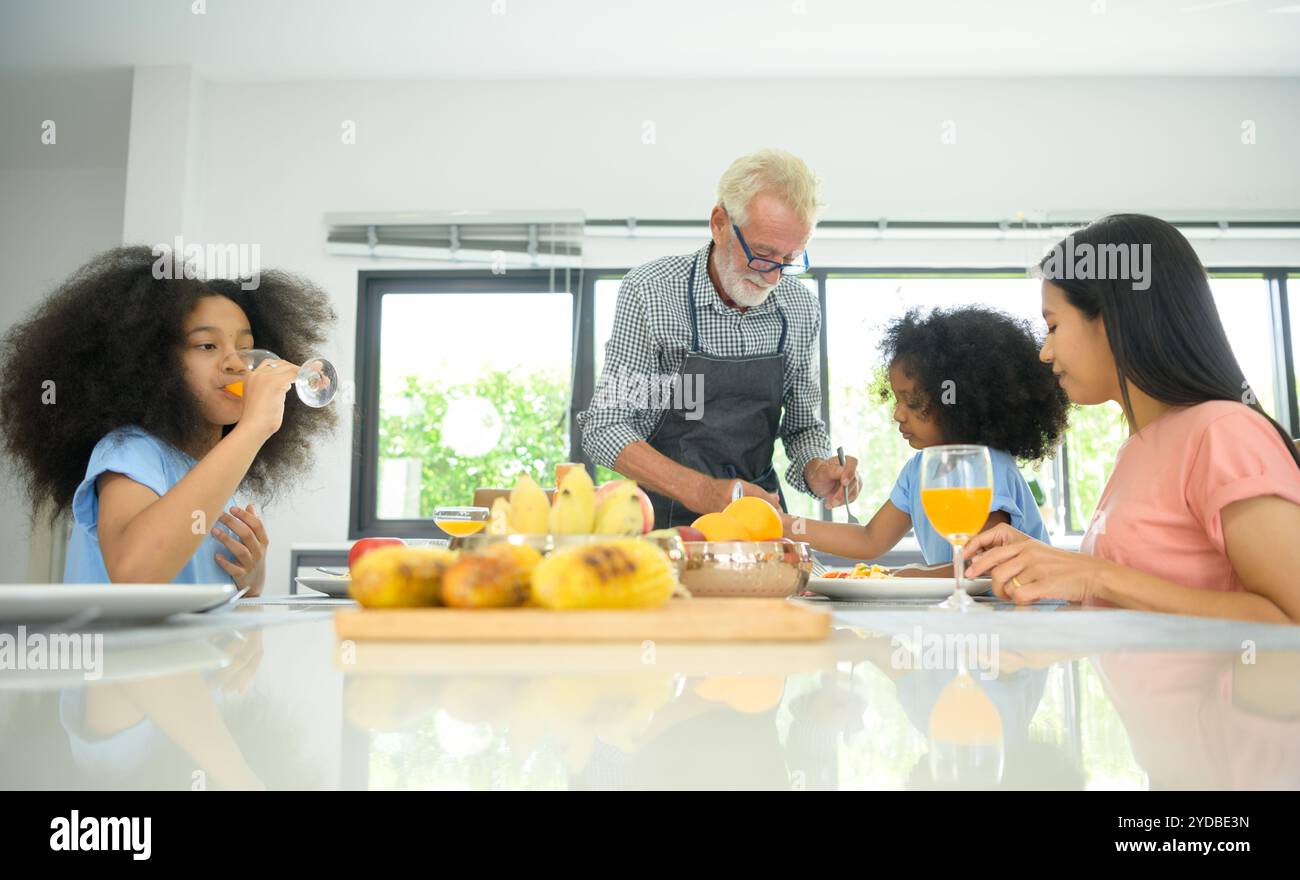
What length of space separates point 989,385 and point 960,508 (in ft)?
3.71

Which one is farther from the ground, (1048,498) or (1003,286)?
(1003,286)

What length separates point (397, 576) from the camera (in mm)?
683

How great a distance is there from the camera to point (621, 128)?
5137 mm

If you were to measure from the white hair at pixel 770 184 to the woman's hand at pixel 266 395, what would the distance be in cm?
131

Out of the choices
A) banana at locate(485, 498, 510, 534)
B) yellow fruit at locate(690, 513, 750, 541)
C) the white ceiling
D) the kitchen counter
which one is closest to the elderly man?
yellow fruit at locate(690, 513, 750, 541)

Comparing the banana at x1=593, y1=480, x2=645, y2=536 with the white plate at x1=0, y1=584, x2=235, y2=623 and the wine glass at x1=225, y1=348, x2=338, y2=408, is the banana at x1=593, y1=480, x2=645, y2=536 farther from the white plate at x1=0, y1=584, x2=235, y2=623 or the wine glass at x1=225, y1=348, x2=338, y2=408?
the wine glass at x1=225, y1=348, x2=338, y2=408

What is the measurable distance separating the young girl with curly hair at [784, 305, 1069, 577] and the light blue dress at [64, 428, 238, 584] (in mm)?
1242

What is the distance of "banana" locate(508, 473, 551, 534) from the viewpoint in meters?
0.90

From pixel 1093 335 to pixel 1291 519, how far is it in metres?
0.50

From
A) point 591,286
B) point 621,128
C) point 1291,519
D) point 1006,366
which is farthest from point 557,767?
point 621,128

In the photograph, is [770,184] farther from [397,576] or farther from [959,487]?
[397,576]

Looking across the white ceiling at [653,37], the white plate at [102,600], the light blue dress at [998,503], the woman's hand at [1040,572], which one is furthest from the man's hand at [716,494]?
the white ceiling at [653,37]

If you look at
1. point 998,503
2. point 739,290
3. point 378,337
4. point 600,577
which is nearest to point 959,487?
point 998,503

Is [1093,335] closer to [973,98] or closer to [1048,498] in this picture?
[1048,498]
